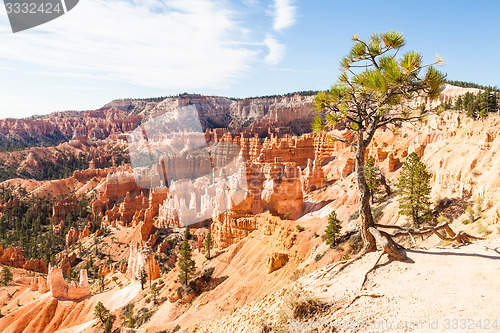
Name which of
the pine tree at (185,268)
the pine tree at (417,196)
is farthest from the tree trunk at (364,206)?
the pine tree at (185,268)

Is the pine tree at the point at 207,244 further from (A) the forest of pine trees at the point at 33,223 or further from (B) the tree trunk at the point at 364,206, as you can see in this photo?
(A) the forest of pine trees at the point at 33,223

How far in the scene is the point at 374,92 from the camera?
293 inches

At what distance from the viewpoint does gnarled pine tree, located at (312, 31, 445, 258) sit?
6.68 metres

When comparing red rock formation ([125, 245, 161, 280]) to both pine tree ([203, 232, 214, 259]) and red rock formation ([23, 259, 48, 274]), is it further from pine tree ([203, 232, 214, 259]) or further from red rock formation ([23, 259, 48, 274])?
red rock formation ([23, 259, 48, 274])

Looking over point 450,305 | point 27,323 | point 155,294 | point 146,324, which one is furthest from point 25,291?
point 450,305

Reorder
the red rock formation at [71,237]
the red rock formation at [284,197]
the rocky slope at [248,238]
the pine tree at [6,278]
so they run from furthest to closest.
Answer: the red rock formation at [71,237]
the pine tree at [6,278]
the red rock formation at [284,197]
the rocky slope at [248,238]

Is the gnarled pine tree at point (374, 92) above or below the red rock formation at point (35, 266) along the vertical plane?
above

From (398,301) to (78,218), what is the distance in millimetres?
89755

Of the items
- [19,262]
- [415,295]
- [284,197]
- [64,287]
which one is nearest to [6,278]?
[64,287]

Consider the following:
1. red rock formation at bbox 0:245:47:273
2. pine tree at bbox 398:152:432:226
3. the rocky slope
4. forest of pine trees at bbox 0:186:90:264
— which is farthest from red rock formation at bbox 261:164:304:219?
forest of pine trees at bbox 0:186:90:264

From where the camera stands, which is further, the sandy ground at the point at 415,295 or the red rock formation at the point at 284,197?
the red rock formation at the point at 284,197

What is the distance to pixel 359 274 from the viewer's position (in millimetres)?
Result: 7109

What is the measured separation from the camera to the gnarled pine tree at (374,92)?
6.68 m

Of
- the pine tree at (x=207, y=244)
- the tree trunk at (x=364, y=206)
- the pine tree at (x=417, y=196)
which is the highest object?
the tree trunk at (x=364, y=206)
